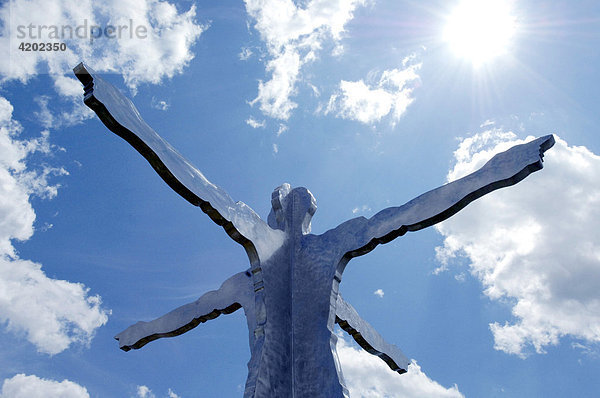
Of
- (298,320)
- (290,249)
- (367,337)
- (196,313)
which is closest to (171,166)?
(290,249)

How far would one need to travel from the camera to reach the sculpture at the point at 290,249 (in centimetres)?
379

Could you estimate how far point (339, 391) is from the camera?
4.12 m

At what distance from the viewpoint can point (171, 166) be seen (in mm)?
3797

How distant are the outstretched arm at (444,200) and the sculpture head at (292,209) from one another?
22.2 inches

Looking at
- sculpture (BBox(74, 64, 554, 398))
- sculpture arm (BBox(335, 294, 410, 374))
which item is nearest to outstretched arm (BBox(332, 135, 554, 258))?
sculpture (BBox(74, 64, 554, 398))

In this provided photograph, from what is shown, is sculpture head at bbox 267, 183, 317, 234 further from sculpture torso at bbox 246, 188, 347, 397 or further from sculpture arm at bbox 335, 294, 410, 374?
sculpture arm at bbox 335, 294, 410, 374

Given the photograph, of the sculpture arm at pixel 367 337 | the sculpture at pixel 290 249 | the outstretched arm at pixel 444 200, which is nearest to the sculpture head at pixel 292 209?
the sculpture at pixel 290 249

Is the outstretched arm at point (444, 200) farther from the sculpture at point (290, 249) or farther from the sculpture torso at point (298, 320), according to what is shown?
the sculpture torso at point (298, 320)

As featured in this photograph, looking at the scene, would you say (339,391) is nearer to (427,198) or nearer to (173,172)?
(427,198)

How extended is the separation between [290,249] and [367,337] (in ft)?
4.26

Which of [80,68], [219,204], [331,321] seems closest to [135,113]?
[80,68]

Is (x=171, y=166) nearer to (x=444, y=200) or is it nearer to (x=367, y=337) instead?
(x=444, y=200)

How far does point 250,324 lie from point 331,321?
704 millimetres

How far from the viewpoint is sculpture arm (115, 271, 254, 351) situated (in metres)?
5.01
